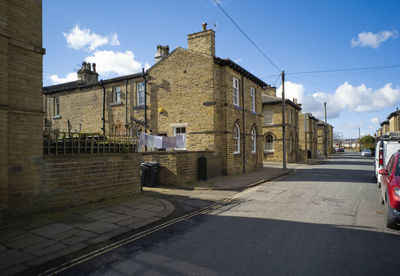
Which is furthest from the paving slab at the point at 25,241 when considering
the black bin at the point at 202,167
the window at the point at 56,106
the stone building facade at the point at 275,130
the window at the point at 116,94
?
the stone building facade at the point at 275,130

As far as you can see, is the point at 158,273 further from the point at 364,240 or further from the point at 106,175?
the point at 106,175

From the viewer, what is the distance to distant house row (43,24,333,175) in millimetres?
15547

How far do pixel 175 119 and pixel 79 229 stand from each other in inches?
451

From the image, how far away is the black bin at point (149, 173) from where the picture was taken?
11945 millimetres

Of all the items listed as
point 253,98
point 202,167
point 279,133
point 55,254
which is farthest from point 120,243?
point 279,133

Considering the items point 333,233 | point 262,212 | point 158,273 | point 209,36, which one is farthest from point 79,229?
point 209,36

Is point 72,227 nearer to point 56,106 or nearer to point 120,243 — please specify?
point 120,243

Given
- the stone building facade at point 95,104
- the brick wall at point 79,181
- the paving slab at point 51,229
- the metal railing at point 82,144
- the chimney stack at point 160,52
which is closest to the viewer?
the paving slab at point 51,229

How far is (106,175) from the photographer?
28.7 feet

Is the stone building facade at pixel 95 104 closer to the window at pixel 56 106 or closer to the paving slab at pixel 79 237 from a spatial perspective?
the window at pixel 56 106

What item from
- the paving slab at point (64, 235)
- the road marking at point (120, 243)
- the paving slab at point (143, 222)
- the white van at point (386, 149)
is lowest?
the road marking at point (120, 243)

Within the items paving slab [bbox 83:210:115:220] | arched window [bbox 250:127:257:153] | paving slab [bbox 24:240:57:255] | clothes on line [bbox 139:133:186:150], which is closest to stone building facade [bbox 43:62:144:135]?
clothes on line [bbox 139:133:186:150]

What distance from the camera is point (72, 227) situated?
588 centimetres

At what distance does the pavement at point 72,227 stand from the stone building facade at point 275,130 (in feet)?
67.3
